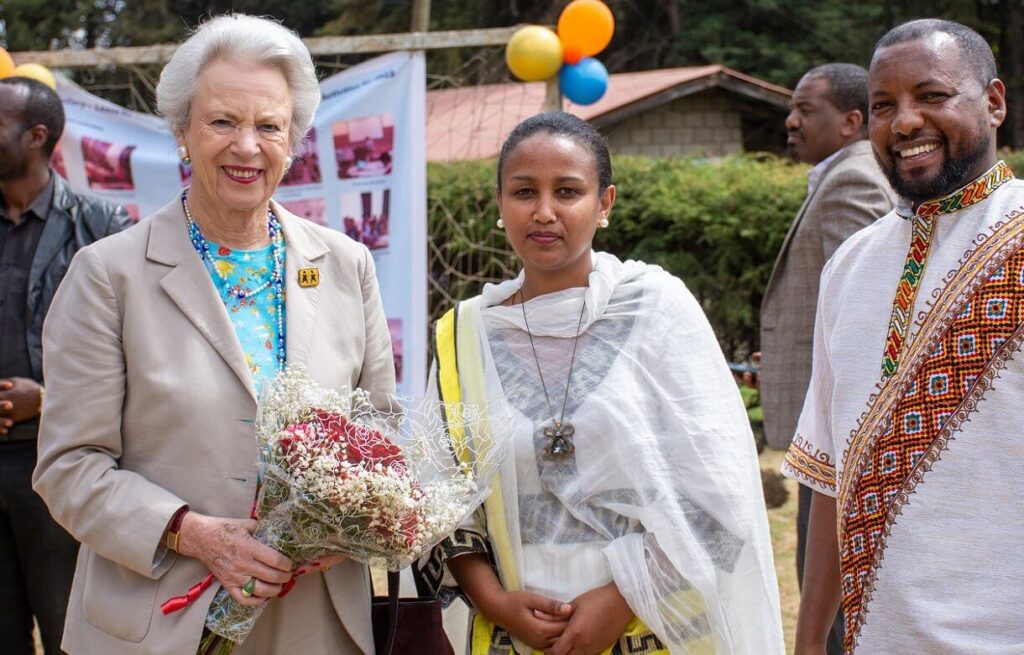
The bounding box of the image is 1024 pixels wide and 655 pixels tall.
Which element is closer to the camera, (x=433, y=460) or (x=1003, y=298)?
(x=1003, y=298)

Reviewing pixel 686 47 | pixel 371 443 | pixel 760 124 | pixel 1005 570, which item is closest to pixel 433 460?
pixel 371 443

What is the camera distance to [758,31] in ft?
88.9

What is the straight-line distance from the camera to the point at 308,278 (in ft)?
8.71

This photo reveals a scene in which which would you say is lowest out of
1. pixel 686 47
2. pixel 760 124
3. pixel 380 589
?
pixel 380 589

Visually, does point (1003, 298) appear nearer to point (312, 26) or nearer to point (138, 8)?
point (138, 8)

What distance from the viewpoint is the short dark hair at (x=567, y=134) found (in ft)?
9.34

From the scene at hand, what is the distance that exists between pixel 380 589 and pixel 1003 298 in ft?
15.4

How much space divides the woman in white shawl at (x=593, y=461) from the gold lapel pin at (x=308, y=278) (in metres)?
0.40

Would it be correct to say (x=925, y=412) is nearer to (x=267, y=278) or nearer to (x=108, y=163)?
(x=267, y=278)

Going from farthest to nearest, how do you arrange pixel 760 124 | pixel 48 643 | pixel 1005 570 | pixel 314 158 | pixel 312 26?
pixel 312 26 < pixel 760 124 < pixel 314 158 < pixel 48 643 < pixel 1005 570

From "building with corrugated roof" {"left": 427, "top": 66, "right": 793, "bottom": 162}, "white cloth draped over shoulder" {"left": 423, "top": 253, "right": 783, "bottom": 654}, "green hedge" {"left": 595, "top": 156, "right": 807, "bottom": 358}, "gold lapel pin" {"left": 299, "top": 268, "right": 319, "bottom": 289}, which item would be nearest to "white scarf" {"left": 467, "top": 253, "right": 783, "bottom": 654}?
"white cloth draped over shoulder" {"left": 423, "top": 253, "right": 783, "bottom": 654}

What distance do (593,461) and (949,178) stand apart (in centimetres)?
104

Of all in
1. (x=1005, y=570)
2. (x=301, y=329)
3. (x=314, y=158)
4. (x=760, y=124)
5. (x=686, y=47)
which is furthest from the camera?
(x=686, y=47)

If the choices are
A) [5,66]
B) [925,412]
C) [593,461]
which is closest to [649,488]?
[593,461]
